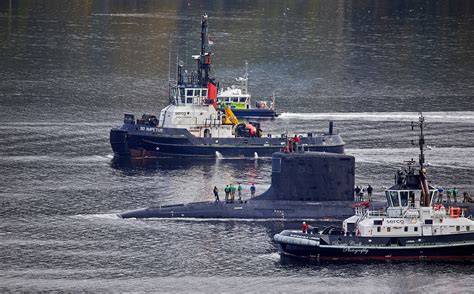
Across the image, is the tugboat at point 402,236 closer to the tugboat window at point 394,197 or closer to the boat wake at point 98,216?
the tugboat window at point 394,197

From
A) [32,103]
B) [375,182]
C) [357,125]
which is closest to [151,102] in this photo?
[32,103]

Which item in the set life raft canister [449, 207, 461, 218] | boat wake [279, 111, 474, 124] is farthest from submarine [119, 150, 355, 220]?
boat wake [279, 111, 474, 124]

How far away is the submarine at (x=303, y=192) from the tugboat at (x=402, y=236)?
27.8 feet

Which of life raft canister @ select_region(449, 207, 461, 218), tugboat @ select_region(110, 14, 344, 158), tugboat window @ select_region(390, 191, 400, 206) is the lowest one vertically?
life raft canister @ select_region(449, 207, 461, 218)

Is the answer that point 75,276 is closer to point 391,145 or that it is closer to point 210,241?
point 210,241

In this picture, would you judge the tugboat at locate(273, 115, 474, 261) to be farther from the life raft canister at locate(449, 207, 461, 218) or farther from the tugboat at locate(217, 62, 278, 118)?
the tugboat at locate(217, 62, 278, 118)

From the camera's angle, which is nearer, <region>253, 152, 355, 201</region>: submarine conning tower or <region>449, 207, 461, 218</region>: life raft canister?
<region>449, 207, 461, 218</region>: life raft canister

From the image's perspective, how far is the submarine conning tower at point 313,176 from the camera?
352ft

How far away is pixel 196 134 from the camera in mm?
142500

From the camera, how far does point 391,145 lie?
14862 cm

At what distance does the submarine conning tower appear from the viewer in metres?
107

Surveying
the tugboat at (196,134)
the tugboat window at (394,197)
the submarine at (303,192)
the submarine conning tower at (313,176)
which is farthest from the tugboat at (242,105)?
the tugboat window at (394,197)

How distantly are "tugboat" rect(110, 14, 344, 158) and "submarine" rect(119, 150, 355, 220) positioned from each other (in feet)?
99.7

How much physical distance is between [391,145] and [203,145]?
64.0 ft
